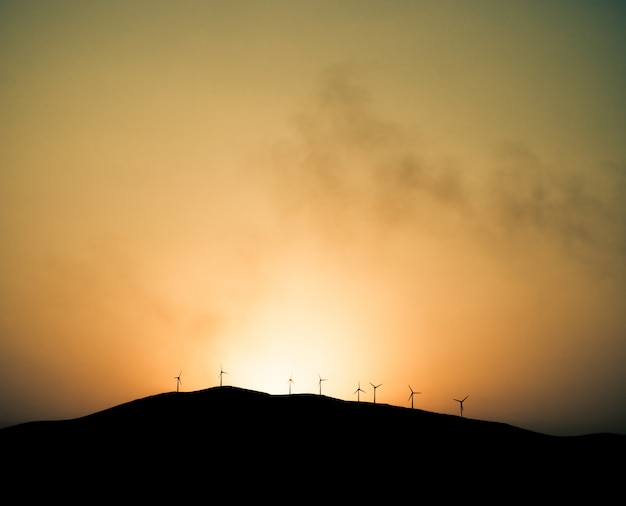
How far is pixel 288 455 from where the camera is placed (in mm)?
87562

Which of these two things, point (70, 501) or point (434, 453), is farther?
point (434, 453)

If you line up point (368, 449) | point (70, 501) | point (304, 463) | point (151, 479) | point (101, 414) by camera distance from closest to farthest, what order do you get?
point (70, 501) → point (151, 479) → point (304, 463) → point (368, 449) → point (101, 414)

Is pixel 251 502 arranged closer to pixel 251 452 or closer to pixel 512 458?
pixel 251 452

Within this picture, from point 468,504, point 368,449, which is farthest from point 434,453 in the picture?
point 468,504

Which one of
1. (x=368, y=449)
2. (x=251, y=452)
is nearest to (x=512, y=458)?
(x=368, y=449)

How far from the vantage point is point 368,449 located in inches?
3671

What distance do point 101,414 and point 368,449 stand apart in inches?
1795

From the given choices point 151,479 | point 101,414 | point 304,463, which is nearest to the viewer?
point 151,479

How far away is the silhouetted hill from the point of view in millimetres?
77625

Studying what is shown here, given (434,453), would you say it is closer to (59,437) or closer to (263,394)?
(263,394)

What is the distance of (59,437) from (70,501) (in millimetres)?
27998

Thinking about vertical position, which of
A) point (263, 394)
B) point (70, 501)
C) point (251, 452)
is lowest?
point (70, 501)

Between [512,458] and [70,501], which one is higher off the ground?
[512,458]

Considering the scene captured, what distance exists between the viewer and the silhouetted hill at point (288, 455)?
77.6 metres
